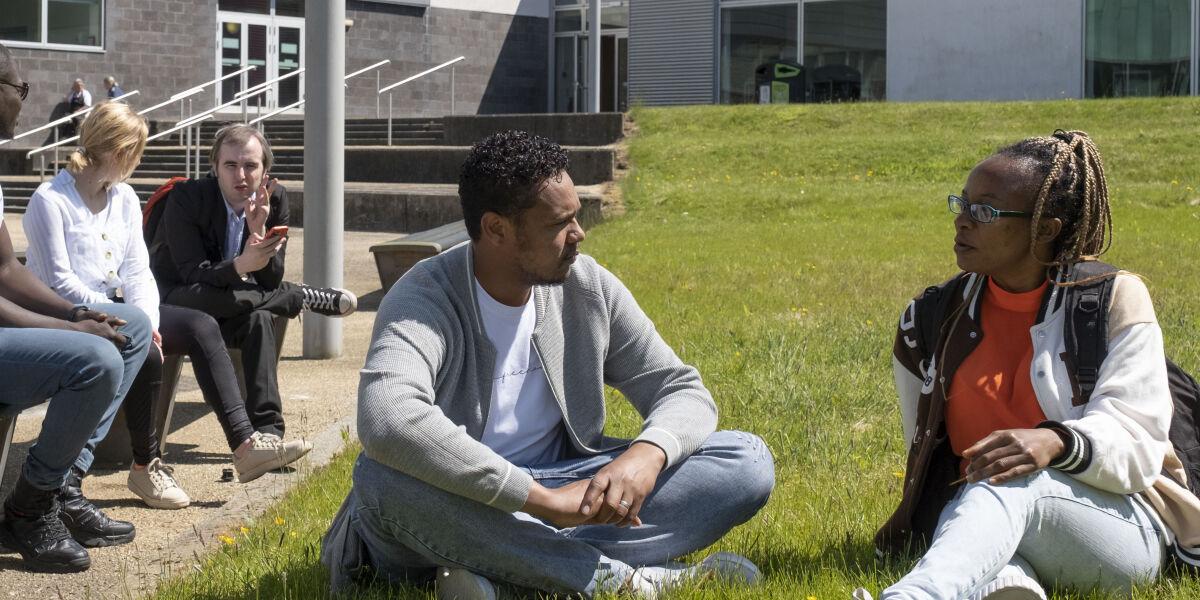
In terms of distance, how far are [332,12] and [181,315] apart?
3.14m

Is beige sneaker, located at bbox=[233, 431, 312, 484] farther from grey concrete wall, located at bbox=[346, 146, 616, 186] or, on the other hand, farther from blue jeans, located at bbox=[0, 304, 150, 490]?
grey concrete wall, located at bbox=[346, 146, 616, 186]

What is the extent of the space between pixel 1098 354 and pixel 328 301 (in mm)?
4047

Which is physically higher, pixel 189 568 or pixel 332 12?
pixel 332 12

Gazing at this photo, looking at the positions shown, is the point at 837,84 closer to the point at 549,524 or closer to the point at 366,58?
the point at 366,58

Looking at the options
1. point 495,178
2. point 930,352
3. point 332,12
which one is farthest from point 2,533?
point 332,12

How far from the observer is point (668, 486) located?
3430 millimetres

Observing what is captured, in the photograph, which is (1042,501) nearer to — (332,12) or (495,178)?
(495,178)

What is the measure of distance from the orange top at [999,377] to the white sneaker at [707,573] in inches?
26.8

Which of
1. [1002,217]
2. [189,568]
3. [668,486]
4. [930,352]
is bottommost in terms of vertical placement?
[189,568]

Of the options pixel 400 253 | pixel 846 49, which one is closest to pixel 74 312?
pixel 400 253

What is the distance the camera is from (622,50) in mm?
34844

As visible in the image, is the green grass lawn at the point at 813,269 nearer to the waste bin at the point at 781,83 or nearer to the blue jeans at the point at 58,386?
the blue jeans at the point at 58,386

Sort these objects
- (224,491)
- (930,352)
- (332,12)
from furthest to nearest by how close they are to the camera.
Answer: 1. (332,12)
2. (224,491)
3. (930,352)

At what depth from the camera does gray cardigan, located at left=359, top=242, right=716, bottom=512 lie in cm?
305
